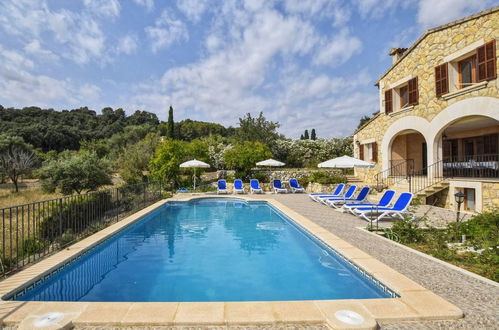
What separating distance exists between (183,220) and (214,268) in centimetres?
512

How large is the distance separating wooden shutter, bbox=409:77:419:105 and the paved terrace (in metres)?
8.93

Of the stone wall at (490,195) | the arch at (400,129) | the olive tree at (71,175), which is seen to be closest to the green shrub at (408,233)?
the stone wall at (490,195)

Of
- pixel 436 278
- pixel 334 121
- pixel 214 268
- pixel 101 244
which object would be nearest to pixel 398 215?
pixel 436 278

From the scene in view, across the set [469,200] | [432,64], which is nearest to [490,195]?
[469,200]

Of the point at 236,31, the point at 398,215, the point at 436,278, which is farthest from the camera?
the point at 236,31

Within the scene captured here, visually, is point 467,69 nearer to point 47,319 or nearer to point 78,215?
point 78,215

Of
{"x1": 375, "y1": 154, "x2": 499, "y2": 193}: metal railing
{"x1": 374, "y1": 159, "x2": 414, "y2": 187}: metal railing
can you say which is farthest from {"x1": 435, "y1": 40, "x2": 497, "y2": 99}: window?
{"x1": 374, "y1": 159, "x2": 414, "y2": 187}: metal railing

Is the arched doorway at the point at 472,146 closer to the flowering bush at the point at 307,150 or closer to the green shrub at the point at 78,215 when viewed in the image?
the green shrub at the point at 78,215

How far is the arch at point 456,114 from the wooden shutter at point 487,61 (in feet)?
2.47

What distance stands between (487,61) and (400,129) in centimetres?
480

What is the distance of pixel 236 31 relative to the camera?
1234cm

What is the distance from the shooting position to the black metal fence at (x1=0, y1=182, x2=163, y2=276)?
183 inches

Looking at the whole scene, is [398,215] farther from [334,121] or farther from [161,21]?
[334,121]

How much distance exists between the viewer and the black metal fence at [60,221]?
4648 millimetres
